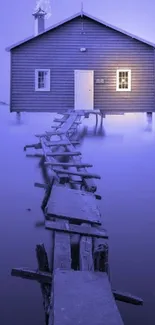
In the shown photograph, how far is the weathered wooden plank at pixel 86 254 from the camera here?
3445 mm

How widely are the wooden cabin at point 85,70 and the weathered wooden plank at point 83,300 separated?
18.0m

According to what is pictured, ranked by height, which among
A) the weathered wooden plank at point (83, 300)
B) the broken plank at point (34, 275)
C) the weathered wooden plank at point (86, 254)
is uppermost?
the weathered wooden plank at point (86, 254)

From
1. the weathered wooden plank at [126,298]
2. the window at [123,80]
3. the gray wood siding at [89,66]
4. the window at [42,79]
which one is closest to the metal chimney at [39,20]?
the gray wood siding at [89,66]

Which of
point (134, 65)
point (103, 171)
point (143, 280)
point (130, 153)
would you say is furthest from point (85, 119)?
point (143, 280)

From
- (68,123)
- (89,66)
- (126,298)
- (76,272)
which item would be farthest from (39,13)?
(126,298)

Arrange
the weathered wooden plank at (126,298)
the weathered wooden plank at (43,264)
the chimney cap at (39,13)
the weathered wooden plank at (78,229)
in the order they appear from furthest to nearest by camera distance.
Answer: the chimney cap at (39,13), the weathered wooden plank at (78,229), the weathered wooden plank at (43,264), the weathered wooden plank at (126,298)

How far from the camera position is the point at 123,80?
21.1m

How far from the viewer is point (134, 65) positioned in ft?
68.9

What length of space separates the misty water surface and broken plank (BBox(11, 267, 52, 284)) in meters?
0.20

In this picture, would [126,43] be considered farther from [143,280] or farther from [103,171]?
[143,280]

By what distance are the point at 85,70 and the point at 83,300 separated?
1869cm

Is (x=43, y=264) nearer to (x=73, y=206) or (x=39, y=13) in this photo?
(x=73, y=206)

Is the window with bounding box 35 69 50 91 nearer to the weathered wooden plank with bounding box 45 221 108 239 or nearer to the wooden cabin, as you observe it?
the wooden cabin

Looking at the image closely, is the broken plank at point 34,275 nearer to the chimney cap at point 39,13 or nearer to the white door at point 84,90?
the white door at point 84,90
